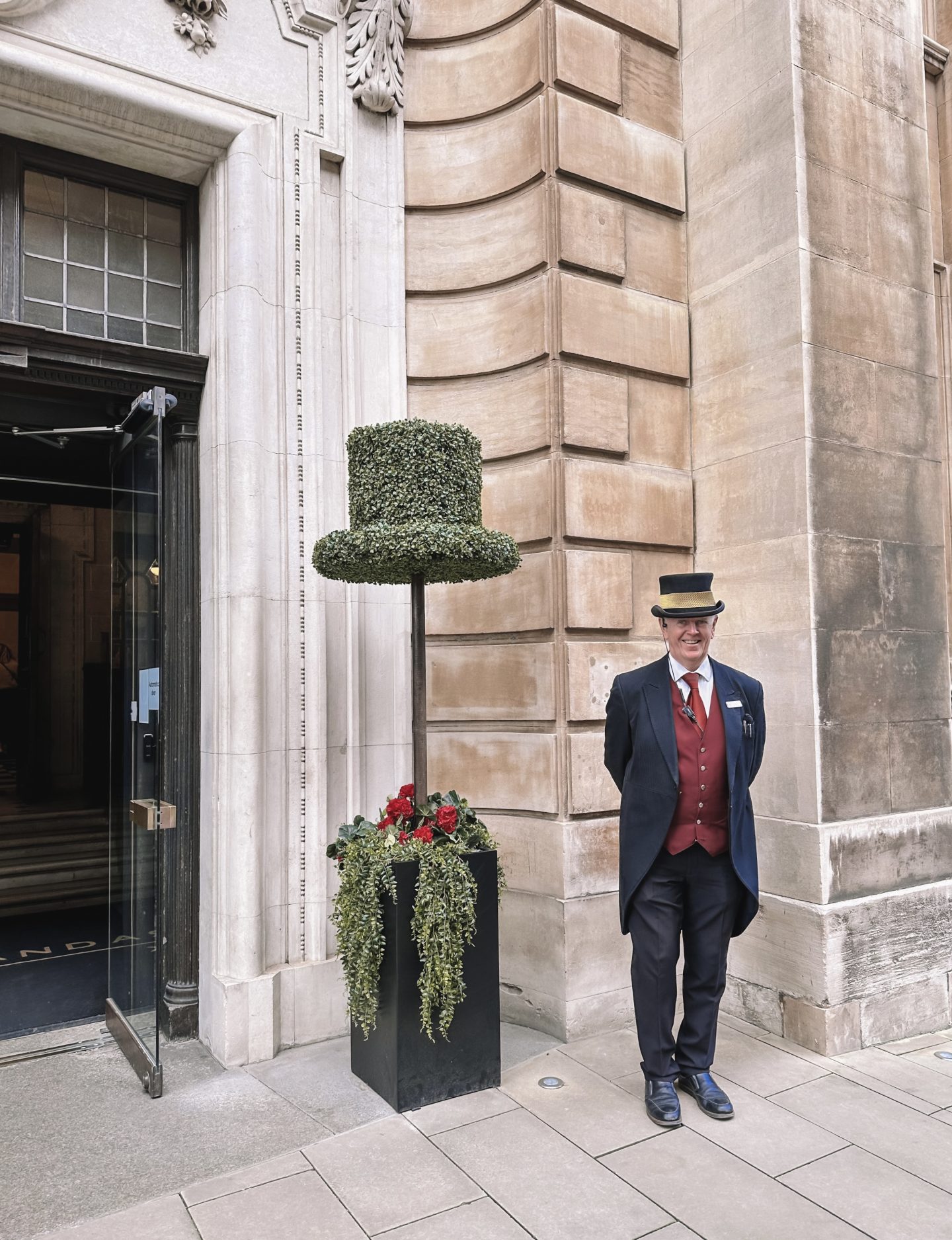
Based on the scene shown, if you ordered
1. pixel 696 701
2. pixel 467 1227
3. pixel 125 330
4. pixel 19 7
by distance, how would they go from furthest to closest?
pixel 125 330 → pixel 19 7 → pixel 696 701 → pixel 467 1227

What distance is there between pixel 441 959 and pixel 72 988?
10.3 ft

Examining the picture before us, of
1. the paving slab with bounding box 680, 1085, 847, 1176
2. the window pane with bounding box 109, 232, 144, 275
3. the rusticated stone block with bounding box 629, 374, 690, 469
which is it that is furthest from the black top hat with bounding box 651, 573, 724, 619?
the window pane with bounding box 109, 232, 144, 275

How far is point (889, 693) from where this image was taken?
17.6 ft

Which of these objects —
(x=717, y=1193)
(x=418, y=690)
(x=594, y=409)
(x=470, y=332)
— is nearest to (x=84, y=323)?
(x=470, y=332)

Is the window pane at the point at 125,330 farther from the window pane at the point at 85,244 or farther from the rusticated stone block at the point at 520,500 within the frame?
the rusticated stone block at the point at 520,500

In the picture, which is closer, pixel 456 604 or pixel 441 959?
pixel 441 959

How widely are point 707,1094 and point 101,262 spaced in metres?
5.38

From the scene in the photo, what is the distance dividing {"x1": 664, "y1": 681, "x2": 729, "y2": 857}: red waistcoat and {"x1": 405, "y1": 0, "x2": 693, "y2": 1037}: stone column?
1.16 metres

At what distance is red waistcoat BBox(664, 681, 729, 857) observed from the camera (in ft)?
13.4

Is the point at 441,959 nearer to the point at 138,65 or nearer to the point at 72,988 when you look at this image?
the point at 72,988

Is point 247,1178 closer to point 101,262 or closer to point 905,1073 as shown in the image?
point 905,1073

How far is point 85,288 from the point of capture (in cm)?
511

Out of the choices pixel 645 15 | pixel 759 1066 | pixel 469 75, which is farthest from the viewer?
pixel 645 15

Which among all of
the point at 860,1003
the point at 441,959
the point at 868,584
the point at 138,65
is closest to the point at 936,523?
the point at 868,584
